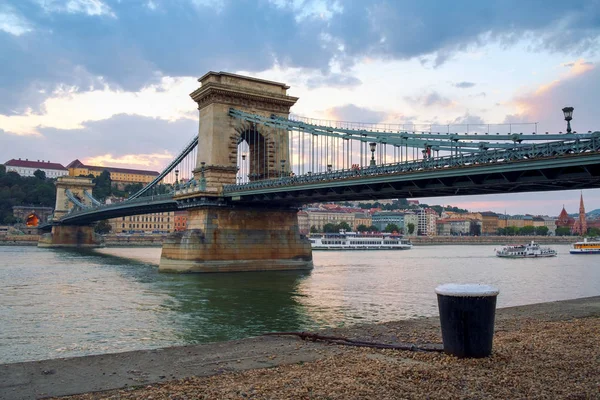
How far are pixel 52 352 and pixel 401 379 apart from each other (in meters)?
10.9

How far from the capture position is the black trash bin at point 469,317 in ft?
27.6

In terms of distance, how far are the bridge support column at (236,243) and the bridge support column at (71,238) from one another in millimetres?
65428

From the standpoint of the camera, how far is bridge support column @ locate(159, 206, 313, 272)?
130ft

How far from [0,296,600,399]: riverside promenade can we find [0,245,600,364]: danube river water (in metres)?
6.24

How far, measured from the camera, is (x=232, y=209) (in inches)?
1645

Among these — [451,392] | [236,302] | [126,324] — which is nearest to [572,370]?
[451,392]

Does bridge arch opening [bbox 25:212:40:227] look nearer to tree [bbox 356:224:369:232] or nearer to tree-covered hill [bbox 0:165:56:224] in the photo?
tree-covered hill [bbox 0:165:56:224]

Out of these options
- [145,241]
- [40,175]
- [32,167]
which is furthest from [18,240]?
[32,167]

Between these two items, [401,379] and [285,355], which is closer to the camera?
[401,379]

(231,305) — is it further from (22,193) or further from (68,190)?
(22,193)

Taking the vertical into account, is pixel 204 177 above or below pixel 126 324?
above

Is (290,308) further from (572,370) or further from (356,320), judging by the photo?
(572,370)

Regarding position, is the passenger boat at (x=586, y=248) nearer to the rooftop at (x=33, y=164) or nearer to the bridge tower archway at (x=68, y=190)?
the bridge tower archway at (x=68, y=190)

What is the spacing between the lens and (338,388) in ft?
23.6
